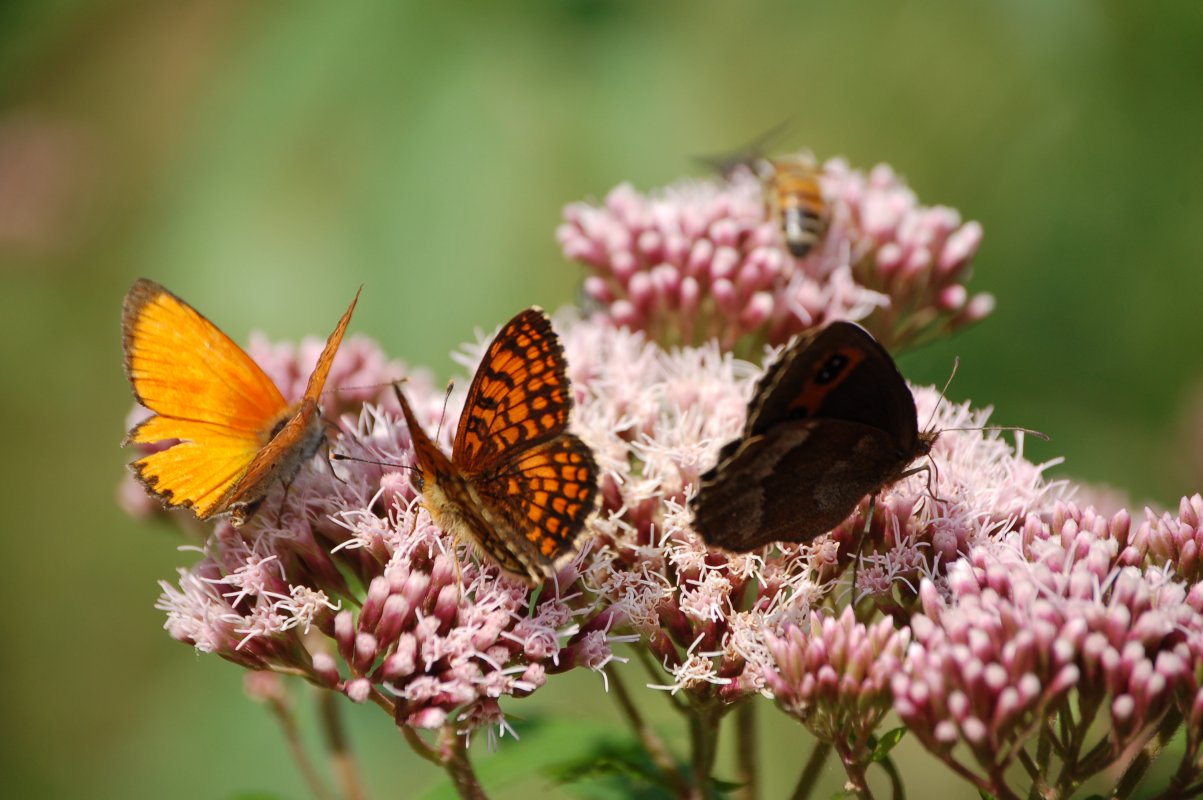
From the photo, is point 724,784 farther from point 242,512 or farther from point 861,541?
point 242,512

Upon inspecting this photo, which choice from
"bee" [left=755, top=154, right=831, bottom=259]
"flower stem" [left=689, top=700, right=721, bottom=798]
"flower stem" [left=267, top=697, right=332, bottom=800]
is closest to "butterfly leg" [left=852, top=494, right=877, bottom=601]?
"flower stem" [left=689, top=700, right=721, bottom=798]

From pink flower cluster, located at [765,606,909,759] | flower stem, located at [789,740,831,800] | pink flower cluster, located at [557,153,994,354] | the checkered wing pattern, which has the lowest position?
flower stem, located at [789,740,831,800]

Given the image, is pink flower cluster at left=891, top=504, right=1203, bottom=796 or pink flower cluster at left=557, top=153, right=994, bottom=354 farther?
pink flower cluster at left=557, top=153, right=994, bottom=354

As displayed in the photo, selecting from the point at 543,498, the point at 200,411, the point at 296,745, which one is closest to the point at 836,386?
the point at 543,498

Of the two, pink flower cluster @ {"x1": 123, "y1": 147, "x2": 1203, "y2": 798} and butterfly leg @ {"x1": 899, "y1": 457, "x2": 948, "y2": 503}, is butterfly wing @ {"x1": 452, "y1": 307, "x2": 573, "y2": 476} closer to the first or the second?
pink flower cluster @ {"x1": 123, "y1": 147, "x2": 1203, "y2": 798}

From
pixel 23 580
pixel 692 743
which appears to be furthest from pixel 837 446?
pixel 23 580

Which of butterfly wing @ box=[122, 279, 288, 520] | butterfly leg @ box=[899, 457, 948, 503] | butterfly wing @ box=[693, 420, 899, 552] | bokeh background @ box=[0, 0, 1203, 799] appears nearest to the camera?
butterfly wing @ box=[693, 420, 899, 552]

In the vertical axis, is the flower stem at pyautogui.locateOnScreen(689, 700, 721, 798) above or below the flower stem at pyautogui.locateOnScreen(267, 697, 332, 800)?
above
